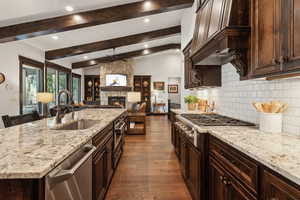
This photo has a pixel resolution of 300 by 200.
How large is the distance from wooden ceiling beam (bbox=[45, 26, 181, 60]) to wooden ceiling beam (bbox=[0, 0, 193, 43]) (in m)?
2.39

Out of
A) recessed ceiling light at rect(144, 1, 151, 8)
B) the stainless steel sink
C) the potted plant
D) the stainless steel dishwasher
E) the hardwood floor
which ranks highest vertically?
recessed ceiling light at rect(144, 1, 151, 8)

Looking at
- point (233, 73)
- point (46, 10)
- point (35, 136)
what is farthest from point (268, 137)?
point (46, 10)

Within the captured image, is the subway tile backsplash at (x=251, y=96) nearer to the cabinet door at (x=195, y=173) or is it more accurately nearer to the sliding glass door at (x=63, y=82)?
the cabinet door at (x=195, y=173)

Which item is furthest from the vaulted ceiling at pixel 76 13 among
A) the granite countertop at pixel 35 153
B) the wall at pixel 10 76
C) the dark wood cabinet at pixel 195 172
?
the dark wood cabinet at pixel 195 172

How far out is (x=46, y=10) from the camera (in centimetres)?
366

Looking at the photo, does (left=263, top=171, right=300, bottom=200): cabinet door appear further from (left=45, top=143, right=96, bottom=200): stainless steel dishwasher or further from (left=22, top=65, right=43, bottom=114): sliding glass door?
(left=22, top=65, right=43, bottom=114): sliding glass door

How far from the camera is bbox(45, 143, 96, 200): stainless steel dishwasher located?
90 centimetres

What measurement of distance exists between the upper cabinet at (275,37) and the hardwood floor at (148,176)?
5.87 feet

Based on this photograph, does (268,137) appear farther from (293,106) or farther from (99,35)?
(99,35)

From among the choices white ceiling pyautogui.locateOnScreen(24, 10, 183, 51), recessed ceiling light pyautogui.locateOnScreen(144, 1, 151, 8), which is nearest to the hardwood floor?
recessed ceiling light pyautogui.locateOnScreen(144, 1, 151, 8)

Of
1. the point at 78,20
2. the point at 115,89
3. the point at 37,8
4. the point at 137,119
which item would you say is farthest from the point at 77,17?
the point at 115,89

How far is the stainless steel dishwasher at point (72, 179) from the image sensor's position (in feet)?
2.97

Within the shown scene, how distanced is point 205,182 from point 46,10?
4206 mm

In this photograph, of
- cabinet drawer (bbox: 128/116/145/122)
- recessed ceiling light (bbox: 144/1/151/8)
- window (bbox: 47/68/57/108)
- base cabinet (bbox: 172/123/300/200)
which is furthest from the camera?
window (bbox: 47/68/57/108)
